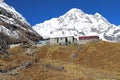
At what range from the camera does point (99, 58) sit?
157 meters

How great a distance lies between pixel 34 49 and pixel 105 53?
47.1 m

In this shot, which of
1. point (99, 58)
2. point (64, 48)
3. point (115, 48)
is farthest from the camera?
point (64, 48)

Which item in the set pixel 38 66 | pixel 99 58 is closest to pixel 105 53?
pixel 99 58

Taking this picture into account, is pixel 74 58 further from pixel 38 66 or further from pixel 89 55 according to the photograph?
pixel 38 66

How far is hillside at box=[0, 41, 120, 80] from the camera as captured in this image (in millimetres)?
99062

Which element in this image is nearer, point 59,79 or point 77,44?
A: point 59,79

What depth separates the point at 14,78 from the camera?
93.4 meters

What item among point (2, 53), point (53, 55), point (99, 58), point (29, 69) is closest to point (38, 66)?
point (29, 69)

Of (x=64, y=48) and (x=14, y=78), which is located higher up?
(x=64, y=48)

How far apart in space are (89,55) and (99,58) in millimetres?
Answer: 8317

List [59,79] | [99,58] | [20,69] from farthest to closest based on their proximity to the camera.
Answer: [99,58]
[20,69]
[59,79]

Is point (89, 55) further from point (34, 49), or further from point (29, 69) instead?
point (29, 69)

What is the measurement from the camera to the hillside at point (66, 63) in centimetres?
9906

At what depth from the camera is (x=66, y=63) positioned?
138 meters
